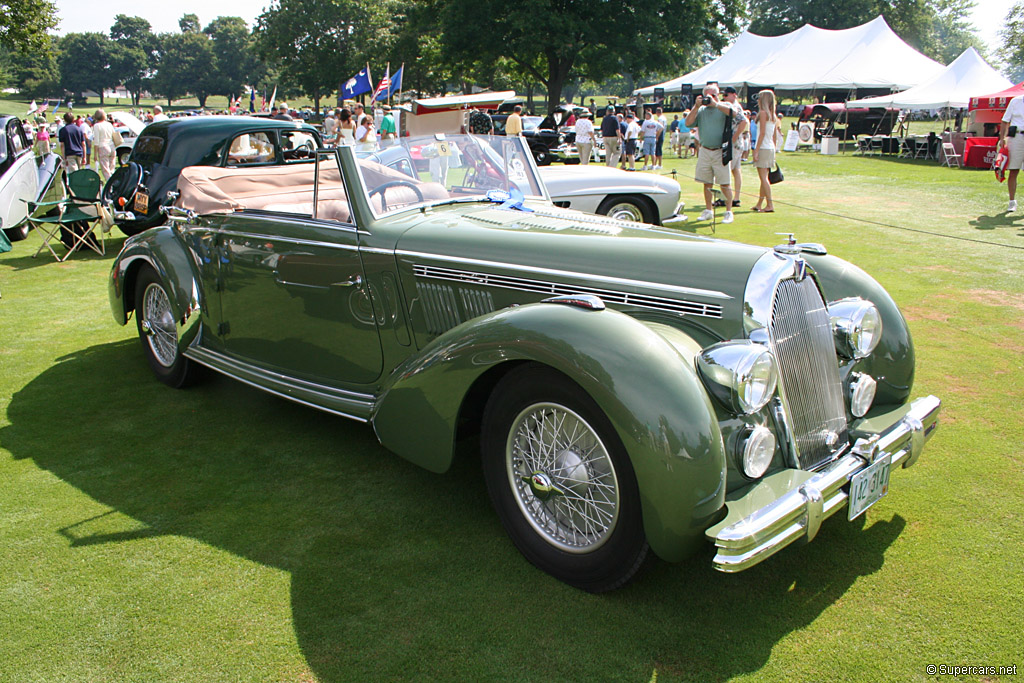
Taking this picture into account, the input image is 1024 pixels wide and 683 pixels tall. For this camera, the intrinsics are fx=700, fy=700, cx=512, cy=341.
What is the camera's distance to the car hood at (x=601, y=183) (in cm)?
911

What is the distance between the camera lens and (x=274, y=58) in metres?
67.6

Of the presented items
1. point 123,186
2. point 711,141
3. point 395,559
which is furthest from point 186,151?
point 395,559

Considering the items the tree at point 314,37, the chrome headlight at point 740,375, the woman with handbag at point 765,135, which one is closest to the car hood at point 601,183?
the woman with handbag at point 765,135

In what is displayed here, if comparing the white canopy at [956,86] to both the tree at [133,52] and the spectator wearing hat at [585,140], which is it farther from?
the tree at [133,52]

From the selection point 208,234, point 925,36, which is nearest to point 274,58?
point 925,36

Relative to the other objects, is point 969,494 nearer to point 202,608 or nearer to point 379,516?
point 379,516

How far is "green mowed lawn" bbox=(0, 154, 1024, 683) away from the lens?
8.02 ft

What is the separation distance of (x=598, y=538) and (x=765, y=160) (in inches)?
394

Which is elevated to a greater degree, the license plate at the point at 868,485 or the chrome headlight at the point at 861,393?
the chrome headlight at the point at 861,393

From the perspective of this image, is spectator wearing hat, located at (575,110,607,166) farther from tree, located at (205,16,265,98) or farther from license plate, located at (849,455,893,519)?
tree, located at (205,16,265,98)

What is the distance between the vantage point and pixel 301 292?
4.05 meters

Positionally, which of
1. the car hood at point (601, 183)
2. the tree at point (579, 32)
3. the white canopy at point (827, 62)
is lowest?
the car hood at point (601, 183)

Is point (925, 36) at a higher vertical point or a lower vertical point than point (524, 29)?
higher

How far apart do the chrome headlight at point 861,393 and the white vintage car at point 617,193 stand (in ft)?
19.6
